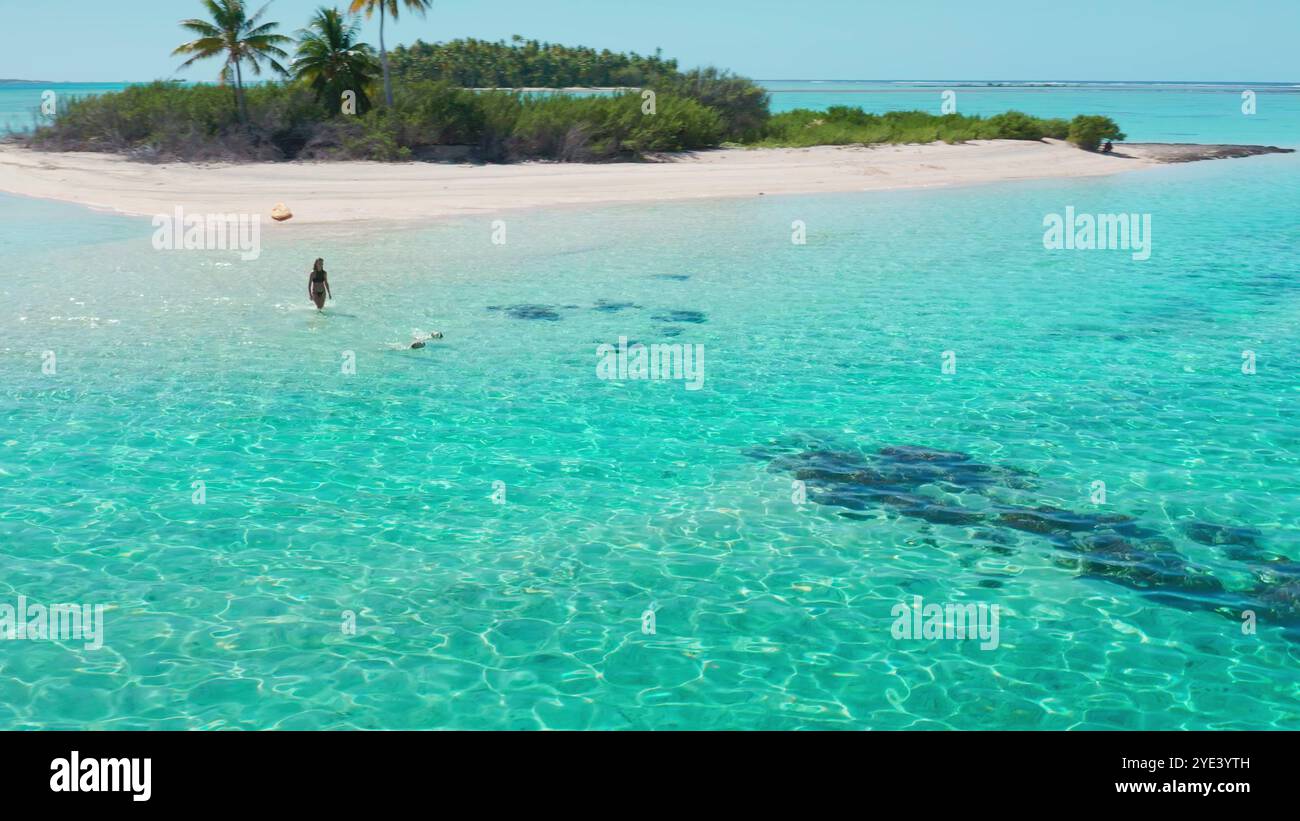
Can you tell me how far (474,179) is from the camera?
41.6 metres

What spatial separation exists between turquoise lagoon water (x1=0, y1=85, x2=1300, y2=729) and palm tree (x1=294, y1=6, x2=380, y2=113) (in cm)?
2358

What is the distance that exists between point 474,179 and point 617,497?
A: 1211 inches

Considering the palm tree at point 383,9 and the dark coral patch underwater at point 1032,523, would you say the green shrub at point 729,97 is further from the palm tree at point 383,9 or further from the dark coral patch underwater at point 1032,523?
the dark coral patch underwater at point 1032,523

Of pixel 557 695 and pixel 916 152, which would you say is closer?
pixel 557 695

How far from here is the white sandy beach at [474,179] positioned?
121 ft

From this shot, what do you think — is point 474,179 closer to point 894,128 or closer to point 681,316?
point 681,316

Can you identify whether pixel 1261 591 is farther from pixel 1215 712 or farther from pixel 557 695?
pixel 557 695

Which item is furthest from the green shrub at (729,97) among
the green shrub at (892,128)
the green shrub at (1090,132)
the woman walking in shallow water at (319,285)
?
the woman walking in shallow water at (319,285)

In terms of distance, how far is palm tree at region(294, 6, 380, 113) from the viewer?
47094 mm

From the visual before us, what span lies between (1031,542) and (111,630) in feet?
29.5

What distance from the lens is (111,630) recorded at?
9.84 meters

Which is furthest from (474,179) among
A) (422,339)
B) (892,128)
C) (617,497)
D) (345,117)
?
(617,497)

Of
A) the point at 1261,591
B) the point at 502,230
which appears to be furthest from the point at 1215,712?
the point at 502,230
